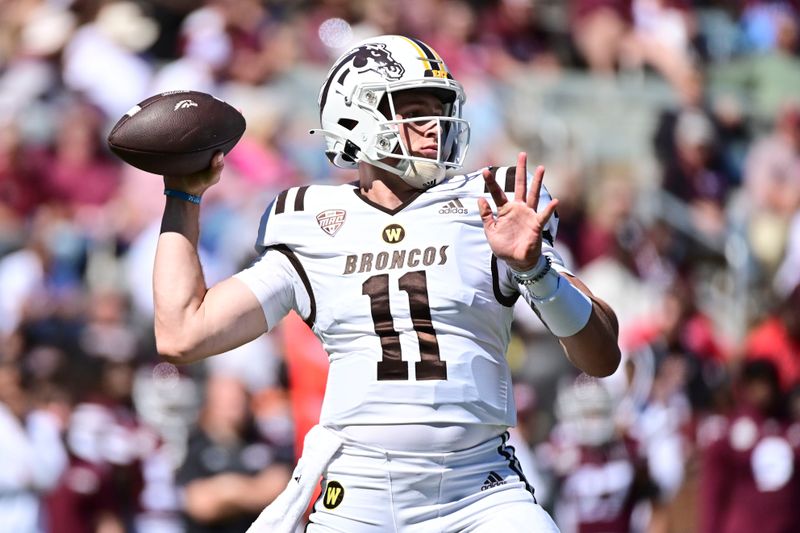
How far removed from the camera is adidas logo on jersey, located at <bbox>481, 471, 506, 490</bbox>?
405cm

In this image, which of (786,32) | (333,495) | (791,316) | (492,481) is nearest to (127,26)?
(791,316)

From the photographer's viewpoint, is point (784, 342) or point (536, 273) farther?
point (784, 342)

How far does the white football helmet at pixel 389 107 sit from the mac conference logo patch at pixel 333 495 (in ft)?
2.96

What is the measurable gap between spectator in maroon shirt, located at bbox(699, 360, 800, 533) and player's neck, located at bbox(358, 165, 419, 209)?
14.9ft

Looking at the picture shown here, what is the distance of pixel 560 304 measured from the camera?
3.93 m

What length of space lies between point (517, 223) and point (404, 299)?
0.42 meters

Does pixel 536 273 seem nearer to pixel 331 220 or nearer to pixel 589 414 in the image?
pixel 331 220

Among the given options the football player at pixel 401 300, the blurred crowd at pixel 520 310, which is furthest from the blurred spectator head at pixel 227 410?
the football player at pixel 401 300

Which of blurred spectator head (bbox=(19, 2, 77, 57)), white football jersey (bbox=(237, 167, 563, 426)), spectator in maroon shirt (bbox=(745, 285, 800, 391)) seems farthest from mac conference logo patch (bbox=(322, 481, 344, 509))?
blurred spectator head (bbox=(19, 2, 77, 57))

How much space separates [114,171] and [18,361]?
6.45 feet

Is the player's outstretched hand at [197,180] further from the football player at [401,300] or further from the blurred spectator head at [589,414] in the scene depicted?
the blurred spectator head at [589,414]

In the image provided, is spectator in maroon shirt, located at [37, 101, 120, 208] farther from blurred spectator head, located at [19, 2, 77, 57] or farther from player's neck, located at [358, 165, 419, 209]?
player's neck, located at [358, 165, 419, 209]

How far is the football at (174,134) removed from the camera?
13.8 feet

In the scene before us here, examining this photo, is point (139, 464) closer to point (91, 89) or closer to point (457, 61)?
point (91, 89)
